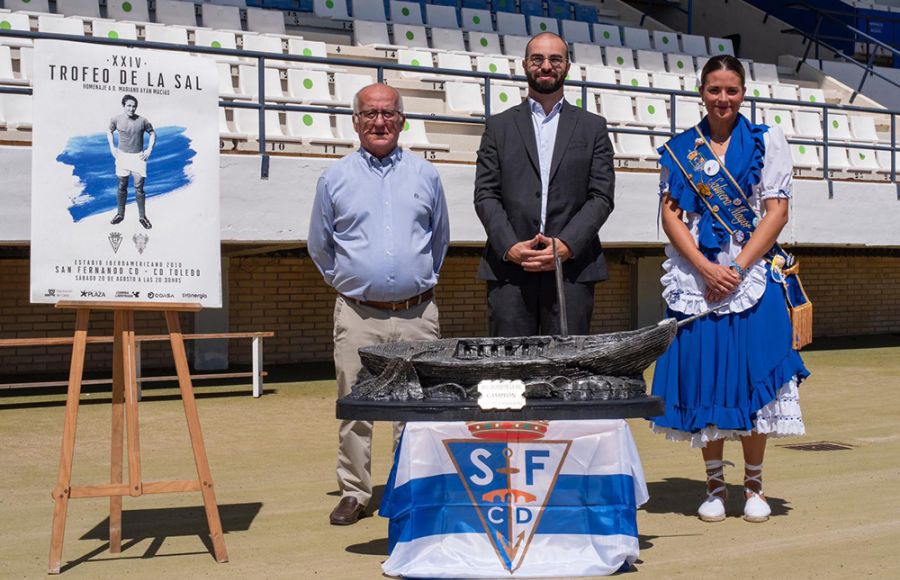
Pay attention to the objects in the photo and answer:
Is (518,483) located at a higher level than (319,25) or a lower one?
lower

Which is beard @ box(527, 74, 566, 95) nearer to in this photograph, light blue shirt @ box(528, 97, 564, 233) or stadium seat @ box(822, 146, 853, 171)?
light blue shirt @ box(528, 97, 564, 233)

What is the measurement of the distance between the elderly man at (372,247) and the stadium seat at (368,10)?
11.7 meters

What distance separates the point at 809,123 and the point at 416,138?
6.34 meters

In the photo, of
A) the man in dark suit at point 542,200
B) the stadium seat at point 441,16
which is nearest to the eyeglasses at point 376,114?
the man in dark suit at point 542,200

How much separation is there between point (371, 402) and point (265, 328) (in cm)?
888

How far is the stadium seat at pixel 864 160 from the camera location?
599 inches

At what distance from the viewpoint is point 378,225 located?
5074mm

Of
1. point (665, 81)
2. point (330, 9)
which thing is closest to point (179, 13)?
point (330, 9)

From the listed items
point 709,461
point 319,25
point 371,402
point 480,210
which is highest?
point 319,25

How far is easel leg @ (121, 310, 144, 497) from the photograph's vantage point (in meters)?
4.54

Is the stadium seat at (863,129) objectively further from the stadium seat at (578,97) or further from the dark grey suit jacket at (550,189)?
the dark grey suit jacket at (550,189)

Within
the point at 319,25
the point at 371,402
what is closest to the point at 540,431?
the point at 371,402

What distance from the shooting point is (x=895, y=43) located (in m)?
22.1

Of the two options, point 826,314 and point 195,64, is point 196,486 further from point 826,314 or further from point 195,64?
point 826,314
